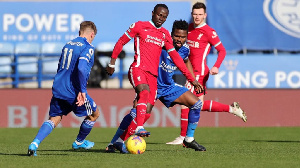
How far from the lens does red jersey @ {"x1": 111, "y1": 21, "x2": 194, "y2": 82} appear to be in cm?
938

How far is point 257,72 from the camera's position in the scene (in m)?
19.5

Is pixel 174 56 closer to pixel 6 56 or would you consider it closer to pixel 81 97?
pixel 81 97

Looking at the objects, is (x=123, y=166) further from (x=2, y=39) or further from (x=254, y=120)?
(x=2, y=39)

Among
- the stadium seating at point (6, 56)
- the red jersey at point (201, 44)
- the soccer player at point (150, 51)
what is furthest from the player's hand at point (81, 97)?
the stadium seating at point (6, 56)

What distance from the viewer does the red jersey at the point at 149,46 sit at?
9375 mm

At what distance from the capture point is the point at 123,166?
7.38m

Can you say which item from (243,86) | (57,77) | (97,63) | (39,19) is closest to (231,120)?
(243,86)

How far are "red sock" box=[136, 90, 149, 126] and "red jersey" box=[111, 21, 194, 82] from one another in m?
0.36

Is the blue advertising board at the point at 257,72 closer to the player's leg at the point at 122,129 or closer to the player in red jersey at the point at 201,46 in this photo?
the player in red jersey at the point at 201,46

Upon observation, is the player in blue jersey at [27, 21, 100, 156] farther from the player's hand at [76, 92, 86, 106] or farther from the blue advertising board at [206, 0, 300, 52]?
the blue advertising board at [206, 0, 300, 52]

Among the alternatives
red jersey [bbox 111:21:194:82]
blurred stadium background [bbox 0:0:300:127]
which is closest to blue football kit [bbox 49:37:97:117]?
red jersey [bbox 111:21:194:82]

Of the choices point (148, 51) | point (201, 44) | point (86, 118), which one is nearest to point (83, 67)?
point (86, 118)

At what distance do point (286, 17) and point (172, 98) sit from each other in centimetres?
1172

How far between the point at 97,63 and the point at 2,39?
2987mm
